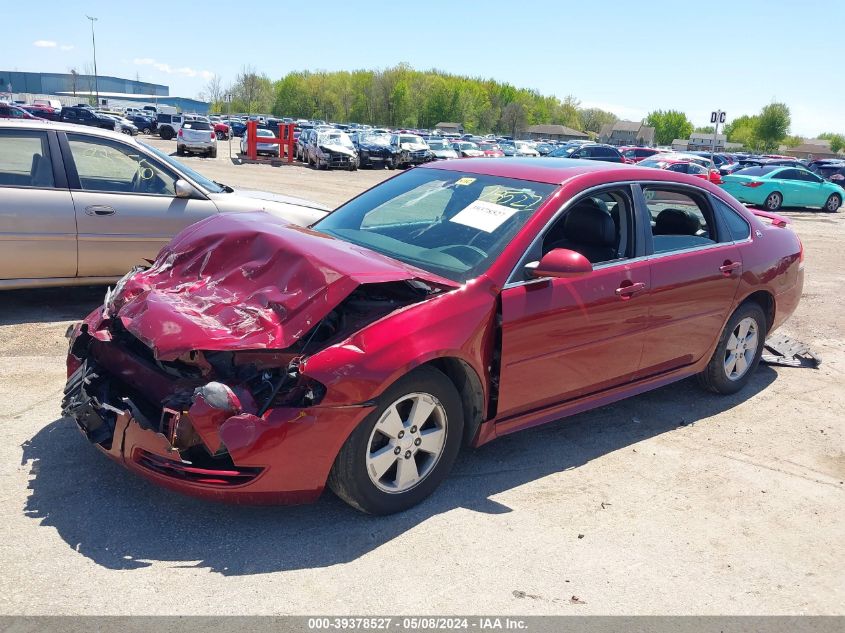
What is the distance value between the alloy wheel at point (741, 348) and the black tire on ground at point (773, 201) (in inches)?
754

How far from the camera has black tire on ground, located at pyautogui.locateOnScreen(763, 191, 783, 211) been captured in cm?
2255

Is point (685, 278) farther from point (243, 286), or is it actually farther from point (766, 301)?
point (243, 286)

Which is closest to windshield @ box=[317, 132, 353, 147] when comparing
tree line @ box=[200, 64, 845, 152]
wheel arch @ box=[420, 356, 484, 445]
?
wheel arch @ box=[420, 356, 484, 445]

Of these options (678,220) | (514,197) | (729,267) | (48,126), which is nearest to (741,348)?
(729,267)

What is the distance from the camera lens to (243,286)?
3648 mm

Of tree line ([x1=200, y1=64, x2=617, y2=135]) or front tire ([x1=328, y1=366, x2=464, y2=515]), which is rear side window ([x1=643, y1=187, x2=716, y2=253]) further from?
tree line ([x1=200, y1=64, x2=617, y2=135])

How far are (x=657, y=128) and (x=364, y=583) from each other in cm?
16838

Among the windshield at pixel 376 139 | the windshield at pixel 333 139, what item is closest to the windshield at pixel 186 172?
the windshield at pixel 333 139

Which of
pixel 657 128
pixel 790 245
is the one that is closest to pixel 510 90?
pixel 657 128

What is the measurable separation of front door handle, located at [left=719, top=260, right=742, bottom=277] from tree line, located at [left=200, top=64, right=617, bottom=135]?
117099 mm

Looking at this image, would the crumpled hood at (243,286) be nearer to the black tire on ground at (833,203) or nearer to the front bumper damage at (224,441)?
the front bumper damage at (224,441)

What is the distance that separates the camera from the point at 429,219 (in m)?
4.40

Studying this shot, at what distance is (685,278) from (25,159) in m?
5.57

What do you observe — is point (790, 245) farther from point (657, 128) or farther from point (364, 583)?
point (657, 128)
